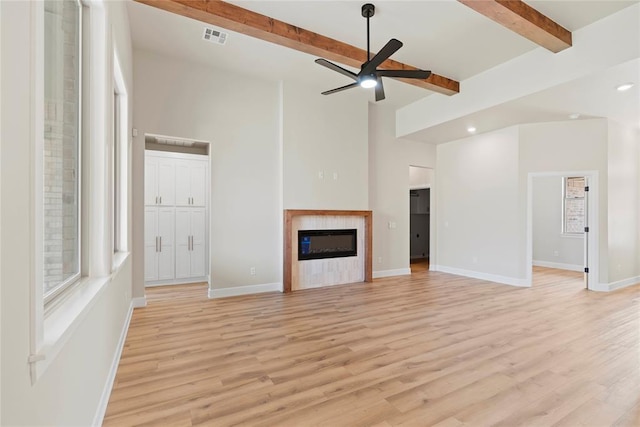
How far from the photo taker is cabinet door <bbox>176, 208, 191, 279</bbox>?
19.5 ft

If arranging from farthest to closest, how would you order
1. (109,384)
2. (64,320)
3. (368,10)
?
(368,10), (109,384), (64,320)

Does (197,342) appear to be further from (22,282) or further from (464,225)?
(464,225)

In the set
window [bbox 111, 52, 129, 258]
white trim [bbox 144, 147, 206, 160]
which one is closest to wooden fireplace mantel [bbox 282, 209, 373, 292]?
white trim [bbox 144, 147, 206, 160]

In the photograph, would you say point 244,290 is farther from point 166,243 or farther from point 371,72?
point 371,72

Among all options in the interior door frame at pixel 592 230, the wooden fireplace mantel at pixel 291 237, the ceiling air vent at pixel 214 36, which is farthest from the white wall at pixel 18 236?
the interior door frame at pixel 592 230

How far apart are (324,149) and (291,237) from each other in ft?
5.90

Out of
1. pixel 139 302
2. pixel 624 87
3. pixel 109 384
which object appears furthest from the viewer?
pixel 139 302

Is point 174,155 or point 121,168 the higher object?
point 174,155

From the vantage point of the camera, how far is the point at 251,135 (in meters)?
5.32

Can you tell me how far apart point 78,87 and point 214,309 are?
3.19 metres

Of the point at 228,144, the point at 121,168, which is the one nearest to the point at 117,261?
the point at 121,168

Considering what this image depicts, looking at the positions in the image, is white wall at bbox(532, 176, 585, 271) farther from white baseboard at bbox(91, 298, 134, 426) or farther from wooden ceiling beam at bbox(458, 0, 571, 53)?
white baseboard at bbox(91, 298, 134, 426)

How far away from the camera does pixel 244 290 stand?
5.18m

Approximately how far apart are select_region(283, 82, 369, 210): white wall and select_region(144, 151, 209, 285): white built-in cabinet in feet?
6.33
